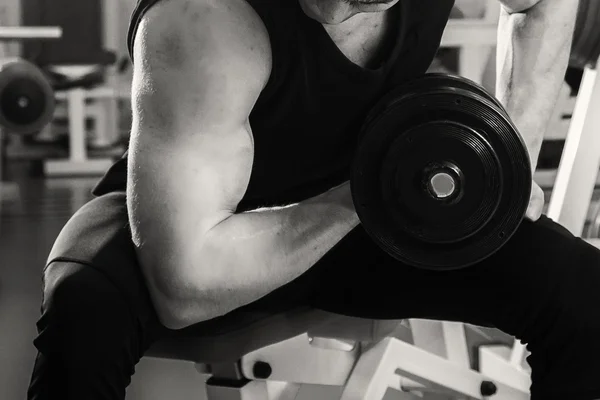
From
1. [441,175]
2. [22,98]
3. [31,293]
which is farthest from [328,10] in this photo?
[22,98]

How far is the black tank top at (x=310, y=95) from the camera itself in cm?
90

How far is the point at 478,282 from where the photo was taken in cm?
92

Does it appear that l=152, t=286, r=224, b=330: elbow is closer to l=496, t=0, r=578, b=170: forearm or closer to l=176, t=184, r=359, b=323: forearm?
l=176, t=184, r=359, b=323: forearm

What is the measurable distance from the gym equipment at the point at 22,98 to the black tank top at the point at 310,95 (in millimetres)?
3603

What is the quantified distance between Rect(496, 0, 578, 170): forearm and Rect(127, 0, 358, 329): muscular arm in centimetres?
35

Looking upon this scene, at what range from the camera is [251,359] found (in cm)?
112

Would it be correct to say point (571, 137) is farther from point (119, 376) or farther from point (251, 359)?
point (119, 376)

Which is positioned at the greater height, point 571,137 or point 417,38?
point 417,38

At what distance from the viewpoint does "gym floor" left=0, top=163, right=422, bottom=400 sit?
6.19ft

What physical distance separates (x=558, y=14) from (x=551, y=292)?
15.8 inches

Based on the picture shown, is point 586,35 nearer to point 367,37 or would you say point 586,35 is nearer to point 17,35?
point 367,37

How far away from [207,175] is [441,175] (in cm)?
23

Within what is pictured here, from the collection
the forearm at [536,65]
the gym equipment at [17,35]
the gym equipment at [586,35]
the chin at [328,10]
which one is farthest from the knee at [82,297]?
the gym equipment at [17,35]

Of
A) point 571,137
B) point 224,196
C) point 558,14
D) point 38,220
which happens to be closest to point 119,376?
point 224,196
